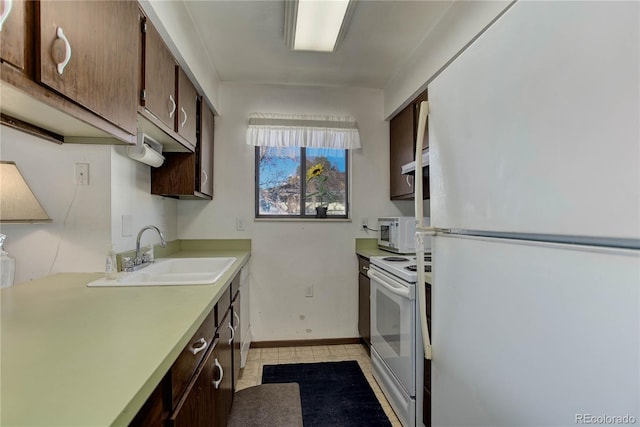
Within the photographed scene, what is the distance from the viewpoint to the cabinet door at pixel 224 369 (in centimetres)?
134

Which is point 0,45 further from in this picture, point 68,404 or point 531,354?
point 531,354

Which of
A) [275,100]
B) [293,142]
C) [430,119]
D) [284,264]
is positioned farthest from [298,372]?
[275,100]

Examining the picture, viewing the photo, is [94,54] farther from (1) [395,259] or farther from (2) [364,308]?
(2) [364,308]

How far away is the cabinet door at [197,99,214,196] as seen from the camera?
7.77ft

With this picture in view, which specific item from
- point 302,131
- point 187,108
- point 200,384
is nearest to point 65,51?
point 200,384

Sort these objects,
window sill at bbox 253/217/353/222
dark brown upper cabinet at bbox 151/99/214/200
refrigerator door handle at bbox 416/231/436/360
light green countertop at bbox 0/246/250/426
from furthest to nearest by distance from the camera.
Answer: window sill at bbox 253/217/353/222 < dark brown upper cabinet at bbox 151/99/214/200 < refrigerator door handle at bbox 416/231/436/360 < light green countertop at bbox 0/246/250/426

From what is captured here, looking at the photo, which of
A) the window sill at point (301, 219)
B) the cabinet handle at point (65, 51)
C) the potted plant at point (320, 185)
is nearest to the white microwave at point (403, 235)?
the window sill at point (301, 219)

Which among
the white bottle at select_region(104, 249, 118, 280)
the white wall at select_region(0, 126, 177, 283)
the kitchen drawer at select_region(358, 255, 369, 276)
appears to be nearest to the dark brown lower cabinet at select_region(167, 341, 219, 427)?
the white bottle at select_region(104, 249, 118, 280)

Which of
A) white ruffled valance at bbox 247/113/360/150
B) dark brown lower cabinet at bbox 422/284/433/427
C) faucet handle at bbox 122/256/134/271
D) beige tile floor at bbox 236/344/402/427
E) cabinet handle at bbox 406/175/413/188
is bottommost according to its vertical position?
beige tile floor at bbox 236/344/402/427

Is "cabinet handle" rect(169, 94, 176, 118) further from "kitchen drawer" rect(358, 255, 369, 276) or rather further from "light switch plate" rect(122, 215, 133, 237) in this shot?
"kitchen drawer" rect(358, 255, 369, 276)

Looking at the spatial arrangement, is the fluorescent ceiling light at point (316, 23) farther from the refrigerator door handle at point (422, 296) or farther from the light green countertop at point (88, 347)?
the light green countertop at point (88, 347)

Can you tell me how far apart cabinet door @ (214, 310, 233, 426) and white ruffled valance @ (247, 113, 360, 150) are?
1.64m

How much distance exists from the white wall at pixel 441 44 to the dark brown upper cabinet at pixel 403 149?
86mm

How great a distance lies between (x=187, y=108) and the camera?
2.02 meters
